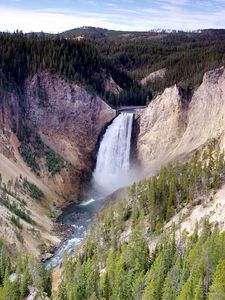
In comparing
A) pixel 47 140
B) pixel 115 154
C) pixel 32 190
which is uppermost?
pixel 47 140

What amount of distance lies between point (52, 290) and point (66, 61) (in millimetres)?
57671

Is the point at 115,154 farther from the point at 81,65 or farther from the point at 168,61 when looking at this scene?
the point at 168,61

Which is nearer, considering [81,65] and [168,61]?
[81,65]

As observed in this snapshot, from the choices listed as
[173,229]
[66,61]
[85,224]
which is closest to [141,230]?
[173,229]

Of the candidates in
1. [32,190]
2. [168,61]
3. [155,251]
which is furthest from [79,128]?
[168,61]

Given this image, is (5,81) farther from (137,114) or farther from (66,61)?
(137,114)

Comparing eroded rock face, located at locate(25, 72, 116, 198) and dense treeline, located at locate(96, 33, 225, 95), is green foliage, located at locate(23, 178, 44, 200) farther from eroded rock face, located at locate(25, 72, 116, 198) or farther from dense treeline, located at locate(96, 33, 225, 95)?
dense treeline, located at locate(96, 33, 225, 95)

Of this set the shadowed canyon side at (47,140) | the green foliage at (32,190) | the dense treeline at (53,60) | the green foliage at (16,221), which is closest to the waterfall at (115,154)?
the shadowed canyon side at (47,140)

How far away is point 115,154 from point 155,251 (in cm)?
4605

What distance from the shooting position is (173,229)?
5644 cm

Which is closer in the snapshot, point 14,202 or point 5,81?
point 14,202

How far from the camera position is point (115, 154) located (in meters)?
98.8

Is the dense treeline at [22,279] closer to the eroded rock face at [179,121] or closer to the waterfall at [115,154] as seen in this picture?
the eroded rock face at [179,121]

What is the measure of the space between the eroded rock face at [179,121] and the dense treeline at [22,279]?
117 ft
